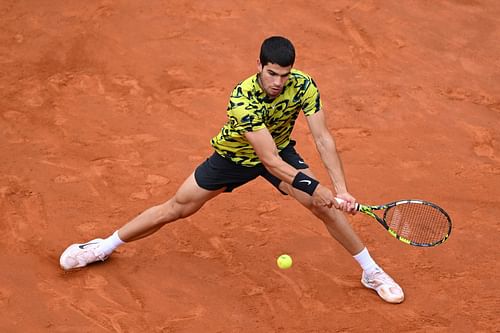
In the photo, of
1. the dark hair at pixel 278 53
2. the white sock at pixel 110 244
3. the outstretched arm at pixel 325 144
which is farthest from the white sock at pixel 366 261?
the white sock at pixel 110 244

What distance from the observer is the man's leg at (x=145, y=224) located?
6.35 m

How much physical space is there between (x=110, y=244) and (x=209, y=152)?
6.11ft

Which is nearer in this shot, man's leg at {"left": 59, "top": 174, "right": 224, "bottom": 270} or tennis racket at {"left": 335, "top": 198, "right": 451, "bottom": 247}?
tennis racket at {"left": 335, "top": 198, "right": 451, "bottom": 247}

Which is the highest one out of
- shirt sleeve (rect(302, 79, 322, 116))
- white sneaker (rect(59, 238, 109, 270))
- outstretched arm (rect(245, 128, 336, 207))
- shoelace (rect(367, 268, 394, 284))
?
shirt sleeve (rect(302, 79, 322, 116))

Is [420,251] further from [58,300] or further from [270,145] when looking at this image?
[58,300]

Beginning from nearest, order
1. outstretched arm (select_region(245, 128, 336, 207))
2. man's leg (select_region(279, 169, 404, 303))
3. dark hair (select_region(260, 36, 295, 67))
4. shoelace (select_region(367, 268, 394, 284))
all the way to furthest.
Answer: dark hair (select_region(260, 36, 295, 67)), outstretched arm (select_region(245, 128, 336, 207)), man's leg (select_region(279, 169, 404, 303)), shoelace (select_region(367, 268, 394, 284))

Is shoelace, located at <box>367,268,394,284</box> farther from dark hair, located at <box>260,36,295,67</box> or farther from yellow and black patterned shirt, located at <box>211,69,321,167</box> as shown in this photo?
dark hair, located at <box>260,36,295,67</box>

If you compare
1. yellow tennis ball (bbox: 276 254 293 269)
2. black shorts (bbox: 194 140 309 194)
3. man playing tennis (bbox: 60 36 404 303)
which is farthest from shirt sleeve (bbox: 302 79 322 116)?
yellow tennis ball (bbox: 276 254 293 269)

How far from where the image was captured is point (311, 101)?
605cm

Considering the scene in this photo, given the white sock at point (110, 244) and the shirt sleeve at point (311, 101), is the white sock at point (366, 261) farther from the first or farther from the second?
the white sock at point (110, 244)

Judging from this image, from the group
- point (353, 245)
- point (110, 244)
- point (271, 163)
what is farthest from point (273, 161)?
point (110, 244)

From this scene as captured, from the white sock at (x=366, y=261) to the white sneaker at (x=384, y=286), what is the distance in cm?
3

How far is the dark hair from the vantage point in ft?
18.4

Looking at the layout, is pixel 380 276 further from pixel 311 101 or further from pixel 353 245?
pixel 311 101
